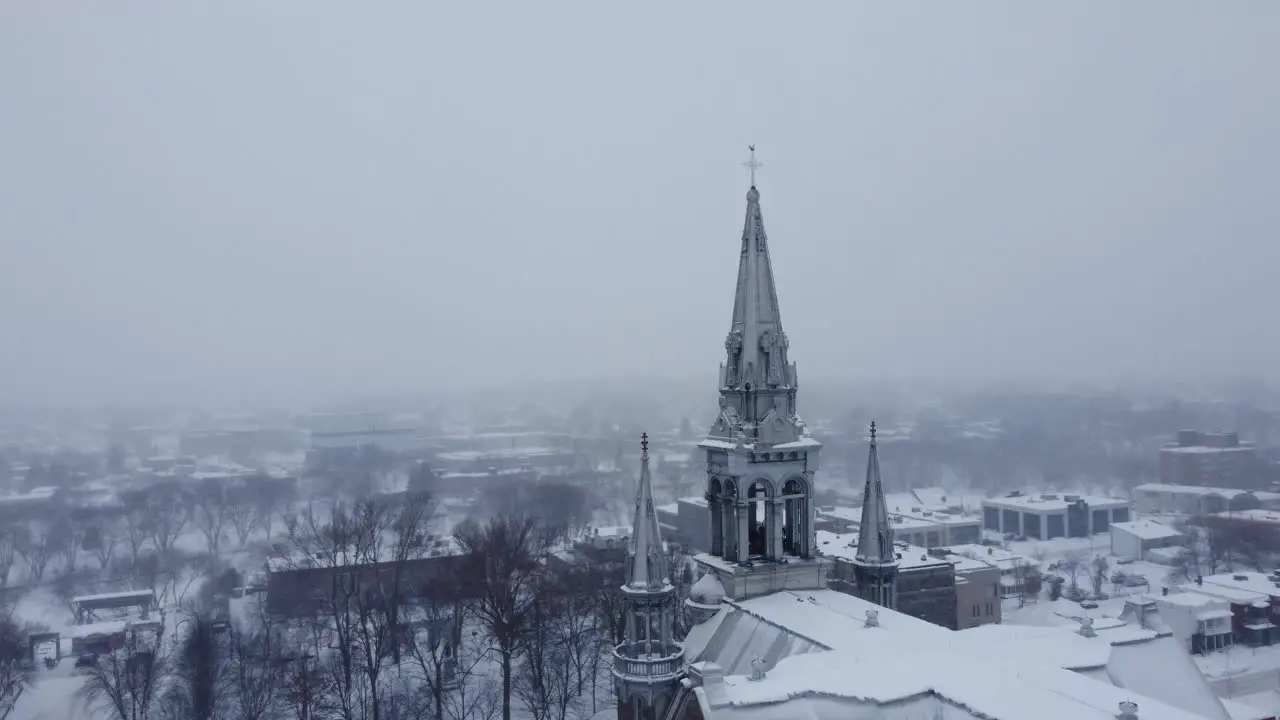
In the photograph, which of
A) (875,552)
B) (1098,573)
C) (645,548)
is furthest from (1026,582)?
(645,548)

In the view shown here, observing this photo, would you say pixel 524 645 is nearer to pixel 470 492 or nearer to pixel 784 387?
pixel 784 387

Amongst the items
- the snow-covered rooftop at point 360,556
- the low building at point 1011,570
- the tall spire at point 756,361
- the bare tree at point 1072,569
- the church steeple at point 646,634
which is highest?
the tall spire at point 756,361

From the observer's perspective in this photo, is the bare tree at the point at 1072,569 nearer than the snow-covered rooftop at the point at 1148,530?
Yes

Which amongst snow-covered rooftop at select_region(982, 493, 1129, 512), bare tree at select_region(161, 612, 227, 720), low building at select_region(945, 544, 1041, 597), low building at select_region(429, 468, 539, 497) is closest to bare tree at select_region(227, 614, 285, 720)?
bare tree at select_region(161, 612, 227, 720)

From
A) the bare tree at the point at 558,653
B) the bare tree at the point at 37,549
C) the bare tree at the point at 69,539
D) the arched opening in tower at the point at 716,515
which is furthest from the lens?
the bare tree at the point at 69,539

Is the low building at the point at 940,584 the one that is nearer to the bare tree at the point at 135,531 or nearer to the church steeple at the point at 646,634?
the church steeple at the point at 646,634

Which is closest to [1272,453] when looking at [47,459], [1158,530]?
[1158,530]

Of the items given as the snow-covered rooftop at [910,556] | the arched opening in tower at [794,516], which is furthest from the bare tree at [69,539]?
the arched opening in tower at [794,516]
